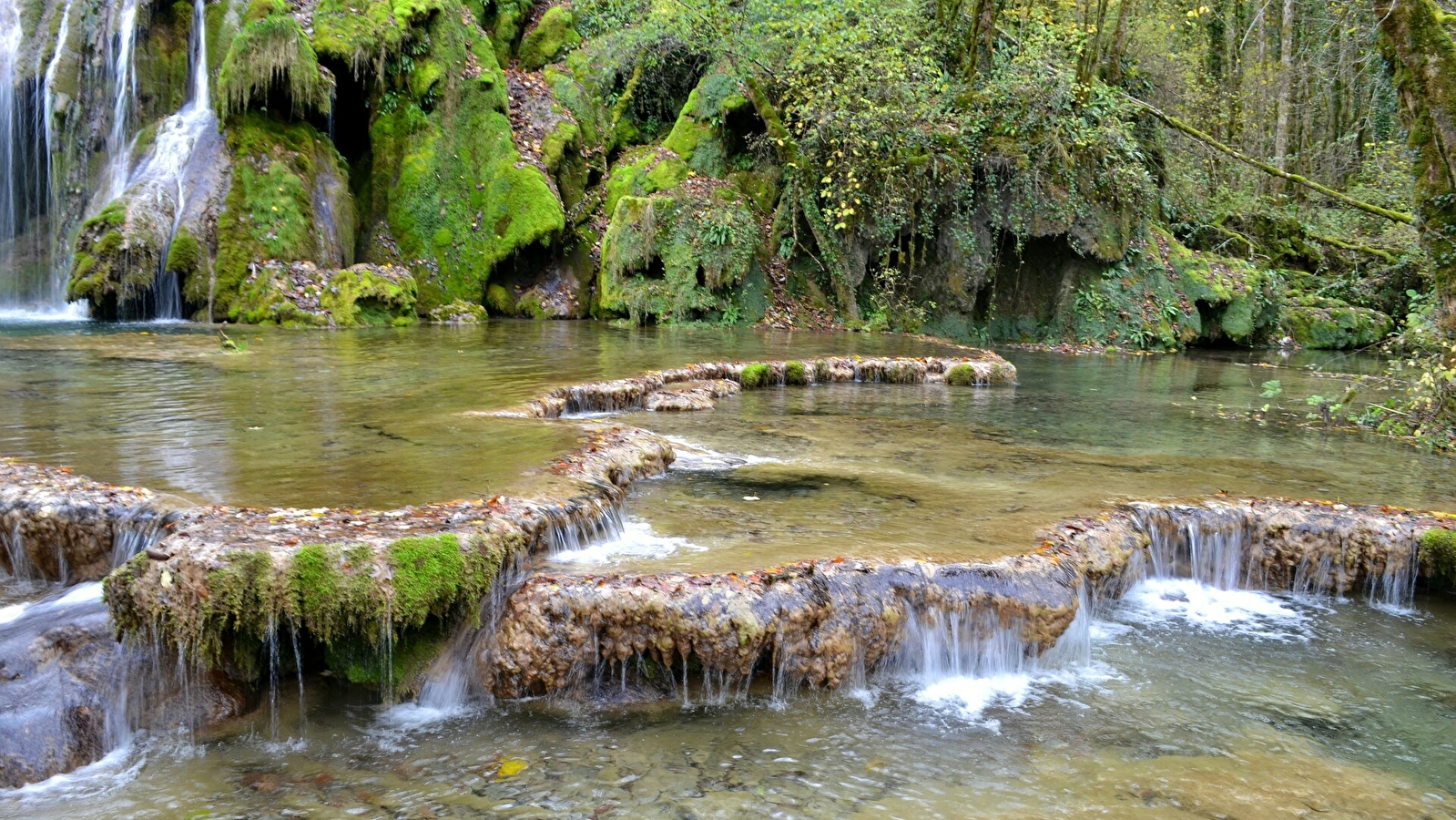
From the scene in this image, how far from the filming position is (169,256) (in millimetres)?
16297

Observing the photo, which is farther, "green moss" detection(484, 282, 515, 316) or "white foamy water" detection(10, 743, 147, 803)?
"green moss" detection(484, 282, 515, 316)

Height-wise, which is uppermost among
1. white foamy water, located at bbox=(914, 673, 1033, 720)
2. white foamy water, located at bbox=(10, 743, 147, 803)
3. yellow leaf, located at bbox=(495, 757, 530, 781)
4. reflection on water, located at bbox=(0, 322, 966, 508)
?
reflection on water, located at bbox=(0, 322, 966, 508)

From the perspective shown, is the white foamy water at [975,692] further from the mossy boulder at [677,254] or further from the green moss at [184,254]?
the green moss at [184,254]

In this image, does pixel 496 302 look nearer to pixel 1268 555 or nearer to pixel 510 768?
pixel 1268 555

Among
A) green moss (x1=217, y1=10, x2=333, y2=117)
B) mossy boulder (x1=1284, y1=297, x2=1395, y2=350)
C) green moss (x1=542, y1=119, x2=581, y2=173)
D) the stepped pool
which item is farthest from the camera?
mossy boulder (x1=1284, y1=297, x2=1395, y2=350)

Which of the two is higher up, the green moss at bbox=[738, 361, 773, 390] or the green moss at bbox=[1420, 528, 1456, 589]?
the green moss at bbox=[738, 361, 773, 390]

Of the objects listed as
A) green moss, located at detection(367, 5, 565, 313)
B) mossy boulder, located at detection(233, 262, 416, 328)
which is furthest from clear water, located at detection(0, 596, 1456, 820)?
green moss, located at detection(367, 5, 565, 313)

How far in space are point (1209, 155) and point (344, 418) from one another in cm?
2409

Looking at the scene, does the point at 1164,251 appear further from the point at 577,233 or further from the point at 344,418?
the point at 344,418

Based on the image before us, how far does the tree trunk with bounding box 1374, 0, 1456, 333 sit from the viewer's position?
8.80 meters

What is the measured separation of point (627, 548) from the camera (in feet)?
18.0

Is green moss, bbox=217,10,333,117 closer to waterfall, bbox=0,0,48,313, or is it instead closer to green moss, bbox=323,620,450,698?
waterfall, bbox=0,0,48,313

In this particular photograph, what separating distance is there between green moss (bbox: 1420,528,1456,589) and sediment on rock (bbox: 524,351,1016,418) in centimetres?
630

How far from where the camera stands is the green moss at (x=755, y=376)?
11.9m
